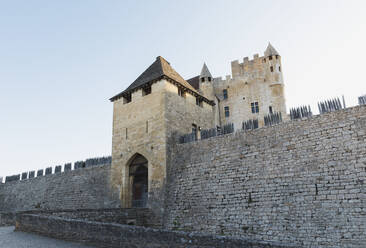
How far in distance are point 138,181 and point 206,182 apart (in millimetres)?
5630

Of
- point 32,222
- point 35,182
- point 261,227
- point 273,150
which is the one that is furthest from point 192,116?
point 35,182

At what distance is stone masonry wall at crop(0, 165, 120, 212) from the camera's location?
1898 cm

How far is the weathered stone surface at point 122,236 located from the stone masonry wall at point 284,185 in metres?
5.20

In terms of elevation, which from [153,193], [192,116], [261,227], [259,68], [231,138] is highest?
[259,68]

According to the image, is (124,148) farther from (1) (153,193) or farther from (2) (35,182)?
(2) (35,182)

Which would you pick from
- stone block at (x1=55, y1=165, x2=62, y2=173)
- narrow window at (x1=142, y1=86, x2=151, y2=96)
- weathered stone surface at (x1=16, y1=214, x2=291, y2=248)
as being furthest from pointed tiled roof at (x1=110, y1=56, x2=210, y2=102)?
weathered stone surface at (x1=16, y1=214, x2=291, y2=248)

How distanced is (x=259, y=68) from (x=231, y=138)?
16197 mm

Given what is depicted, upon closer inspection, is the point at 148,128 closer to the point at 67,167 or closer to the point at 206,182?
the point at 206,182

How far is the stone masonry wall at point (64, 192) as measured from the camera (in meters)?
19.0

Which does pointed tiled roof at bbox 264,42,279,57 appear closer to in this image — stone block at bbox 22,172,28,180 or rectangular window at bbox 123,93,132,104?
rectangular window at bbox 123,93,132,104

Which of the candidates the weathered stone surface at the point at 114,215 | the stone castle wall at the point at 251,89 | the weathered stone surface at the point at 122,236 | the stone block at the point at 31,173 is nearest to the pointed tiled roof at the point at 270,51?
the stone castle wall at the point at 251,89

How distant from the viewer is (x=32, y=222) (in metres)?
10.2

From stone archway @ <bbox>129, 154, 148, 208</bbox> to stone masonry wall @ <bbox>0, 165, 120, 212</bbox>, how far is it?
115 centimetres

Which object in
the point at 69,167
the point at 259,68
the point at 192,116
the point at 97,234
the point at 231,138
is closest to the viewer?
the point at 97,234
